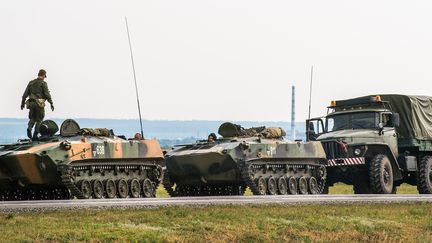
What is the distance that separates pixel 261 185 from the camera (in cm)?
3225

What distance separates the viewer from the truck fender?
112 feet

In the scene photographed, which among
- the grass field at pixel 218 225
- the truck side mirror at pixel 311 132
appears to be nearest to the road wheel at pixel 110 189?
the grass field at pixel 218 225

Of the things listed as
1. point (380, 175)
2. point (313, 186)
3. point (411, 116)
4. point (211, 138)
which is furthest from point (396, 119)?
point (211, 138)

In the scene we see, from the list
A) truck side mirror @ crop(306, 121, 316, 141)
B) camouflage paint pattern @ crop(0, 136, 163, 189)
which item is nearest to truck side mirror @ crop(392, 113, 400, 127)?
truck side mirror @ crop(306, 121, 316, 141)

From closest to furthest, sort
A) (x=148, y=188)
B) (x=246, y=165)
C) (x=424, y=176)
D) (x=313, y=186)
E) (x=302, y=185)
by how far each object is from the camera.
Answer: (x=148, y=188)
(x=246, y=165)
(x=302, y=185)
(x=313, y=186)
(x=424, y=176)

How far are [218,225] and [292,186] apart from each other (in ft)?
46.2

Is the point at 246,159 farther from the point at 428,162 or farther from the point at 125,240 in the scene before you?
the point at 125,240

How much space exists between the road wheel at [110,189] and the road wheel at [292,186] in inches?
276

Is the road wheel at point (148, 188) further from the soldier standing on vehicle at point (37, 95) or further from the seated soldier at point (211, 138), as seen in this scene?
the soldier standing on vehicle at point (37, 95)

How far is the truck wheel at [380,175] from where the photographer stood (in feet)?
109

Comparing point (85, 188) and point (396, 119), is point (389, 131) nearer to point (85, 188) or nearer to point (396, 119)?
point (396, 119)

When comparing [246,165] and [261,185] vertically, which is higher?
[246,165]

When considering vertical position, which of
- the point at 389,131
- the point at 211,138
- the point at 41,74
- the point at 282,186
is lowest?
the point at 282,186

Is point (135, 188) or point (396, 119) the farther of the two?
point (396, 119)
